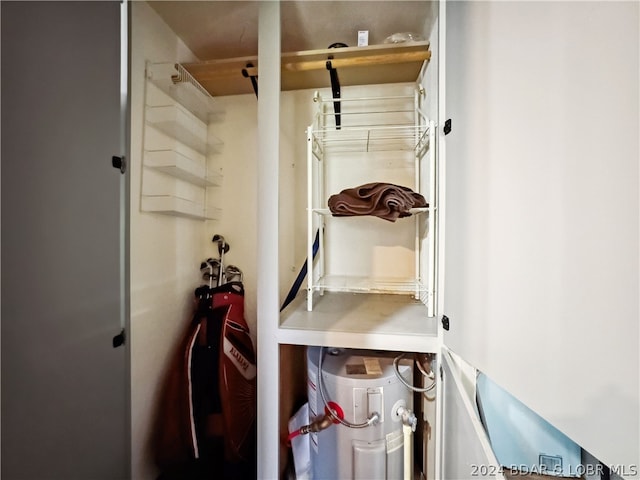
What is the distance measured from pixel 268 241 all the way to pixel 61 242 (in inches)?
22.7

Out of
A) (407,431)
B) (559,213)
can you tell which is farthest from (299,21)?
(407,431)

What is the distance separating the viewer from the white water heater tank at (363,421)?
869 millimetres

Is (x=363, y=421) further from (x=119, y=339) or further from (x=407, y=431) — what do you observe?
(x=119, y=339)

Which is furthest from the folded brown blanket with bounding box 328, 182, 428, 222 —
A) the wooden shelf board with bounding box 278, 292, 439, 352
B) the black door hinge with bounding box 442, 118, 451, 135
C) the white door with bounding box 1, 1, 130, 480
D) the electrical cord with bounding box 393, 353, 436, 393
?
the white door with bounding box 1, 1, 130, 480

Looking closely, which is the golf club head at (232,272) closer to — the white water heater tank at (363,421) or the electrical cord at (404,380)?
the white water heater tank at (363,421)

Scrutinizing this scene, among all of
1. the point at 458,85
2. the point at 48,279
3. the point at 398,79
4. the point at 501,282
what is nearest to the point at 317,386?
the point at 501,282

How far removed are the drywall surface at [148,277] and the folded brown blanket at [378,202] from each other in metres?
0.80

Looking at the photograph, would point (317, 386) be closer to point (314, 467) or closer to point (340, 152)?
point (314, 467)

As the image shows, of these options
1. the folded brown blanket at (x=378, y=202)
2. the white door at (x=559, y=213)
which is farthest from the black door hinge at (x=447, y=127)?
the folded brown blanket at (x=378, y=202)

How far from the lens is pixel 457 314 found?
648mm

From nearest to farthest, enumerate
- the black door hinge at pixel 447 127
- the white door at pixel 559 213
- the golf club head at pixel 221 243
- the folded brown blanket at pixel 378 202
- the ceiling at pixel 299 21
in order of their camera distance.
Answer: the white door at pixel 559 213, the black door hinge at pixel 447 127, the folded brown blanket at pixel 378 202, the ceiling at pixel 299 21, the golf club head at pixel 221 243

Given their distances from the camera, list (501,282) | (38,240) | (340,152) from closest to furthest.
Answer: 1. (501,282)
2. (38,240)
3. (340,152)

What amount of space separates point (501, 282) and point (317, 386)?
30.4 inches

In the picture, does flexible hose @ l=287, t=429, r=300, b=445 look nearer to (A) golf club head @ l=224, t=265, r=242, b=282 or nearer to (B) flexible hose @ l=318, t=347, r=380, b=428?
(B) flexible hose @ l=318, t=347, r=380, b=428
